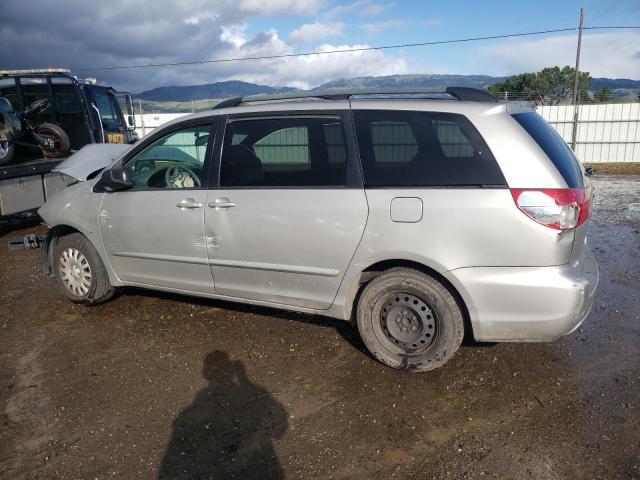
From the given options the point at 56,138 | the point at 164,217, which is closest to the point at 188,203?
the point at 164,217

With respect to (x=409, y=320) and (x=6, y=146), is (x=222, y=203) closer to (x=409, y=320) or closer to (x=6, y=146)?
(x=409, y=320)

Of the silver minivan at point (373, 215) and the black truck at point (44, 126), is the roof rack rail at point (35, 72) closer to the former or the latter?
the black truck at point (44, 126)

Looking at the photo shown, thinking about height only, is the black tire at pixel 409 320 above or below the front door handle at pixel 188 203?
below

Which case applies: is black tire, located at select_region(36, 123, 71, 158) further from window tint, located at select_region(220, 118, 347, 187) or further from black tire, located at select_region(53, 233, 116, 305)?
window tint, located at select_region(220, 118, 347, 187)

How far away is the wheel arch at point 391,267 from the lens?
336 cm

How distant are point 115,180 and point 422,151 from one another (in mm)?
2533

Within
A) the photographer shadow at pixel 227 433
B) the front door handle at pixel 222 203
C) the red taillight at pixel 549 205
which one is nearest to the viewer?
the photographer shadow at pixel 227 433

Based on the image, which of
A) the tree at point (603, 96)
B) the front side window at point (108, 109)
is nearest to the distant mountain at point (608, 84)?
the tree at point (603, 96)

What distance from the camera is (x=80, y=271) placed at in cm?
480

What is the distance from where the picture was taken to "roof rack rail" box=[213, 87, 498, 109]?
3.55 metres

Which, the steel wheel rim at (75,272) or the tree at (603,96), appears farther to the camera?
the tree at (603,96)

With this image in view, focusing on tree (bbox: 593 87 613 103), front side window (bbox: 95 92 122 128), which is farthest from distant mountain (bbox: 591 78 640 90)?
front side window (bbox: 95 92 122 128)

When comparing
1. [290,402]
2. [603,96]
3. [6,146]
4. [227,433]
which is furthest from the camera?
[603,96]

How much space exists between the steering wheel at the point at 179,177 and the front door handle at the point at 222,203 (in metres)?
0.45
